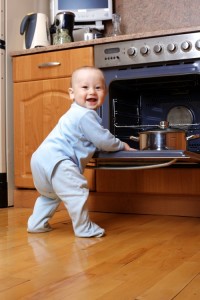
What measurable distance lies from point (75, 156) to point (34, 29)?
43.8 inches

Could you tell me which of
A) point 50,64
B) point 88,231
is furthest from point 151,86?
point 88,231

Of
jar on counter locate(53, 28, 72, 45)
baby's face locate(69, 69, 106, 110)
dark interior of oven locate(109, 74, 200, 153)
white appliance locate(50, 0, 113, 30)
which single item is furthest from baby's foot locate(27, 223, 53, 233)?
A: white appliance locate(50, 0, 113, 30)

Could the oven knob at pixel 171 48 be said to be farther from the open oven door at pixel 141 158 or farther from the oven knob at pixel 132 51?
the open oven door at pixel 141 158

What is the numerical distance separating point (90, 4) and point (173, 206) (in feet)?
4.53

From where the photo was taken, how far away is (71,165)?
1698 mm

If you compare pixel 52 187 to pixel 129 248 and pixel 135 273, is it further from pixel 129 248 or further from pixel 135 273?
pixel 135 273

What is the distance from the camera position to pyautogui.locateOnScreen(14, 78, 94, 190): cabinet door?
2435 mm

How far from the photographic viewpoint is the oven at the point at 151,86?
82.3 inches

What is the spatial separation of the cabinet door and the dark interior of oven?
11.3 inches

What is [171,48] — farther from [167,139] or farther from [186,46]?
[167,139]

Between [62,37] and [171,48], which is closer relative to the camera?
[171,48]

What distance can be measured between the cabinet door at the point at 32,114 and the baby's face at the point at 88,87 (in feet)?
1.95

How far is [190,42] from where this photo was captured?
81.4 inches

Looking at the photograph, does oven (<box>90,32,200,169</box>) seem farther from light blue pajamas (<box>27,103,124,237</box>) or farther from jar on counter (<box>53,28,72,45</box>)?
jar on counter (<box>53,28,72,45</box>)
